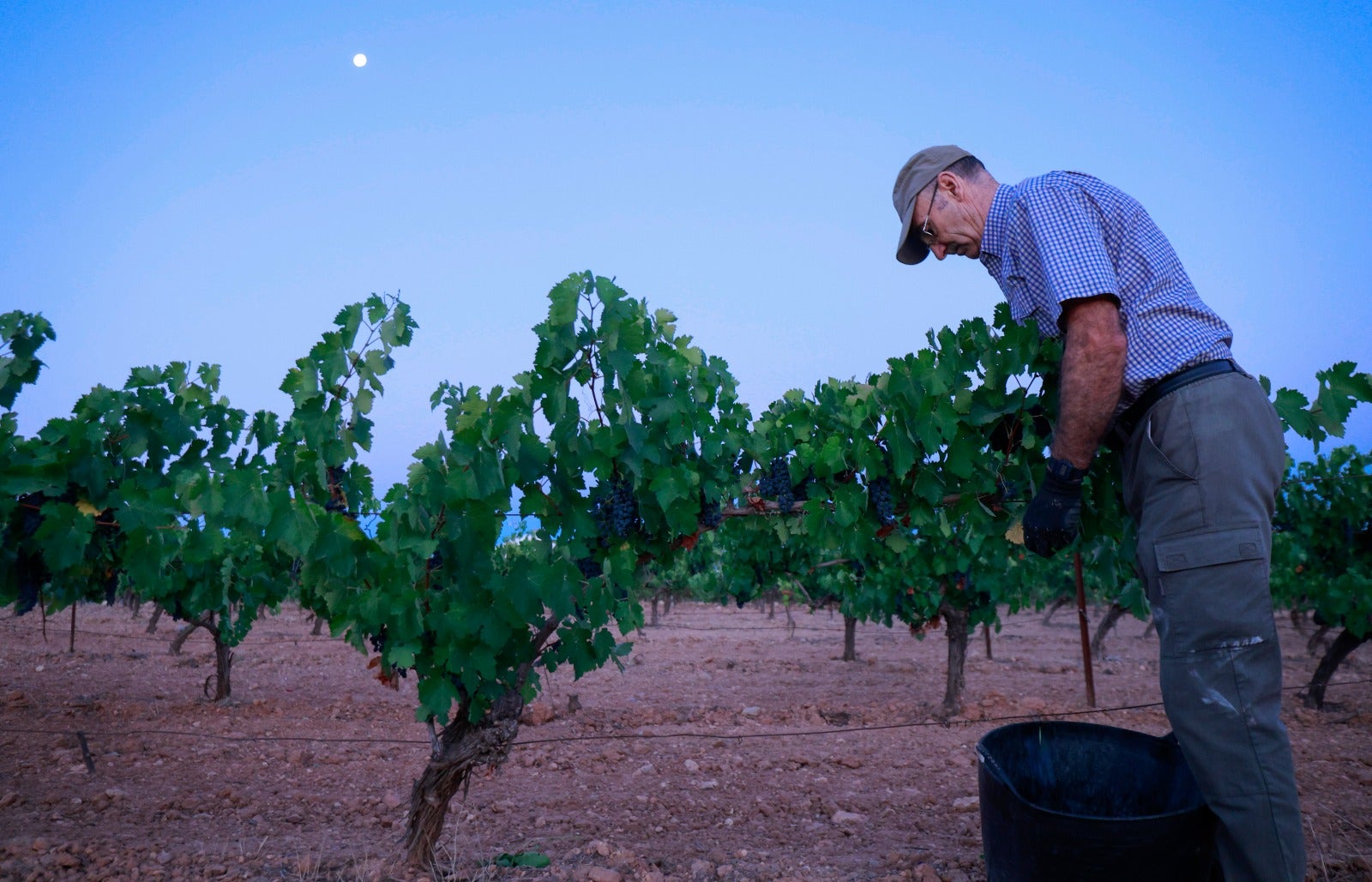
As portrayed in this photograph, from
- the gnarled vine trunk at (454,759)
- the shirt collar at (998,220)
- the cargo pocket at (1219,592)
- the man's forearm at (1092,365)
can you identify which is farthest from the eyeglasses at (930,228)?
the gnarled vine trunk at (454,759)

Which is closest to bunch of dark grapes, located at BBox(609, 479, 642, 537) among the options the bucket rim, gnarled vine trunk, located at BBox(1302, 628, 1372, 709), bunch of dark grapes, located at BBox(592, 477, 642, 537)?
bunch of dark grapes, located at BBox(592, 477, 642, 537)

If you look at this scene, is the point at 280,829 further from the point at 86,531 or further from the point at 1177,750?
the point at 1177,750

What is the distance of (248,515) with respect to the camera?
2578 millimetres

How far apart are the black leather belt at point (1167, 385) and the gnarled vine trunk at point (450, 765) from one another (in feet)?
8.69

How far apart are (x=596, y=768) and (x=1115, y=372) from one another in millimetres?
5159

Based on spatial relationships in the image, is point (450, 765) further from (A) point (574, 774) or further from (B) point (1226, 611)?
(B) point (1226, 611)

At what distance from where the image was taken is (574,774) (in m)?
5.94

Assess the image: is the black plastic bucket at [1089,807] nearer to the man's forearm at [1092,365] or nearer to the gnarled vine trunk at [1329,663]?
the man's forearm at [1092,365]

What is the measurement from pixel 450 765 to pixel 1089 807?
2.48 meters

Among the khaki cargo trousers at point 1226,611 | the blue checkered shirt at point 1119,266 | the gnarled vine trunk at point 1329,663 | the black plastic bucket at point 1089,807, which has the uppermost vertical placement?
the blue checkered shirt at point 1119,266

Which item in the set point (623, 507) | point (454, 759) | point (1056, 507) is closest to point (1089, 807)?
point (1056, 507)

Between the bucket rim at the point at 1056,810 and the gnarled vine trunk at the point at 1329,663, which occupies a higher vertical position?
the bucket rim at the point at 1056,810

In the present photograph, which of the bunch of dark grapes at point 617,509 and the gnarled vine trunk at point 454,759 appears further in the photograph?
the gnarled vine trunk at point 454,759

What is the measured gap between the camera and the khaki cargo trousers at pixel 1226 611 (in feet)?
5.89
